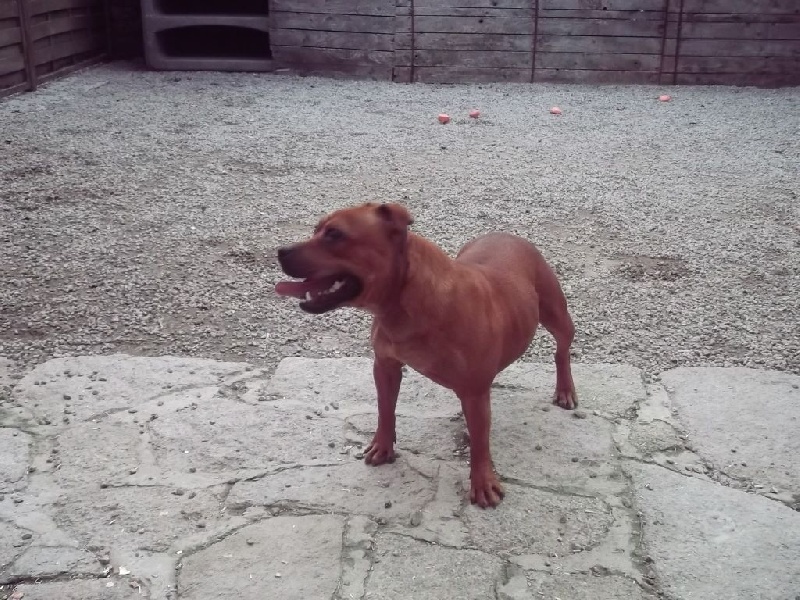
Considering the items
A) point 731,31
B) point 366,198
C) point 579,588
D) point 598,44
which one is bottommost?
point 579,588

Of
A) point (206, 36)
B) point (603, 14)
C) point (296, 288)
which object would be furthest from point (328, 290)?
point (206, 36)

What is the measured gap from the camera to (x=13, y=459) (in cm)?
273

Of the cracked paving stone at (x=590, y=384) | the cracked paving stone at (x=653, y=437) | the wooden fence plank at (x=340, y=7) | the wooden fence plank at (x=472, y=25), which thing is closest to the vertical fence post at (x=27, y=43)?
the wooden fence plank at (x=340, y=7)

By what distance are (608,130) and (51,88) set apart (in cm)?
600

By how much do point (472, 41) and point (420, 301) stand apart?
8311 mm

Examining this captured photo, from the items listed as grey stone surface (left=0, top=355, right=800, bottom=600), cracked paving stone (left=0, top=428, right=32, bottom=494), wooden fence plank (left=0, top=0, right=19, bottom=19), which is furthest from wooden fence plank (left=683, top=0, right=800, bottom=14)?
cracked paving stone (left=0, top=428, right=32, bottom=494)

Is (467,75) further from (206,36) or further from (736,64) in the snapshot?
(206,36)

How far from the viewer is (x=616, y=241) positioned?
5012 millimetres

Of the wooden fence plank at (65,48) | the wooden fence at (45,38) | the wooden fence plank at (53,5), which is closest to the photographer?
the wooden fence at (45,38)

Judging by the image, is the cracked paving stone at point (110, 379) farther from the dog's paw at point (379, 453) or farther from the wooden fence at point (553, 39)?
the wooden fence at point (553, 39)

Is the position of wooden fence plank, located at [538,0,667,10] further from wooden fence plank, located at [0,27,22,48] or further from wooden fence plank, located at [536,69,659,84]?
wooden fence plank, located at [0,27,22,48]

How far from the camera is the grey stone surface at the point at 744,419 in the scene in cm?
275

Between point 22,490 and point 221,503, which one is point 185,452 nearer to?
point 221,503

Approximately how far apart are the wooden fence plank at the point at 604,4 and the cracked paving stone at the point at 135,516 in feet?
28.5
